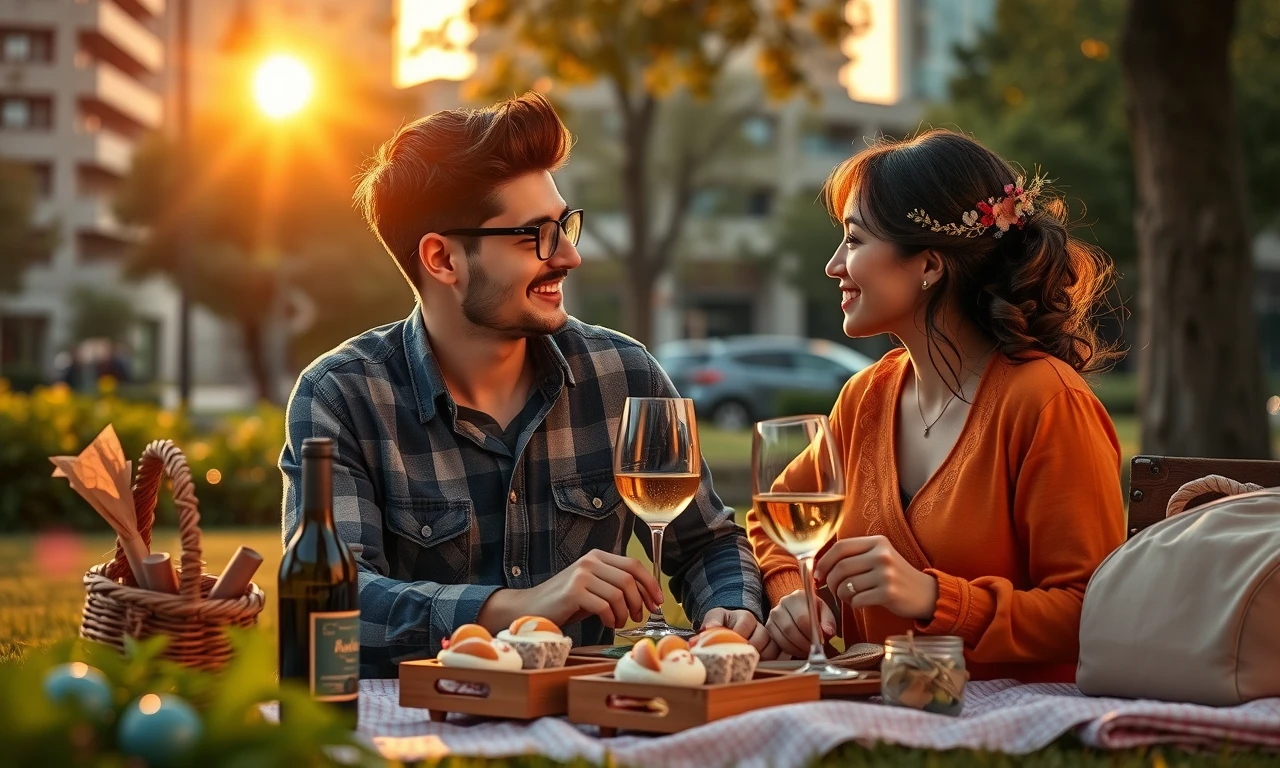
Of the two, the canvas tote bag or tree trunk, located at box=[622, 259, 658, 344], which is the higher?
tree trunk, located at box=[622, 259, 658, 344]

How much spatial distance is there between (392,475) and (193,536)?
0.95 meters

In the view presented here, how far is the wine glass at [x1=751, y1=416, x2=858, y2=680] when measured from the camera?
95.1 inches

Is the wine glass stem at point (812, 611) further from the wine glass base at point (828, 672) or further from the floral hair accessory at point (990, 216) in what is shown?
the floral hair accessory at point (990, 216)

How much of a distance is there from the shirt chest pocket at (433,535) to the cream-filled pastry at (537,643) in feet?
3.05

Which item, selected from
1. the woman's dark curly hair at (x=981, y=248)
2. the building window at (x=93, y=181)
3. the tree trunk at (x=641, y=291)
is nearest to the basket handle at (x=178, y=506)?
the woman's dark curly hair at (x=981, y=248)

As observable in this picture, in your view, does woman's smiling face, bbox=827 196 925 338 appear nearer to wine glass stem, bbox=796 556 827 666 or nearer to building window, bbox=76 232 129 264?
wine glass stem, bbox=796 556 827 666

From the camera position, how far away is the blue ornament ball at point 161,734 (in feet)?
5.42

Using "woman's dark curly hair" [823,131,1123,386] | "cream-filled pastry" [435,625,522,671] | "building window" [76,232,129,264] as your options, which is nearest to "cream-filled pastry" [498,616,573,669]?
"cream-filled pastry" [435,625,522,671]

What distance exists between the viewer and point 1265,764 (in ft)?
7.32

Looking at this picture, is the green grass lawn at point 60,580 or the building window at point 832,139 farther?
the building window at point 832,139

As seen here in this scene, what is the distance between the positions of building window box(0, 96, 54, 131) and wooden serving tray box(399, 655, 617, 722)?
198ft

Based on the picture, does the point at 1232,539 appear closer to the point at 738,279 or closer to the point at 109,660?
the point at 109,660

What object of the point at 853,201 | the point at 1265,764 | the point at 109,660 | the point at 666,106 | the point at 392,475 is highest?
the point at 666,106

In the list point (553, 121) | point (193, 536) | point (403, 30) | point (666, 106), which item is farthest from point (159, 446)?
point (666, 106)
